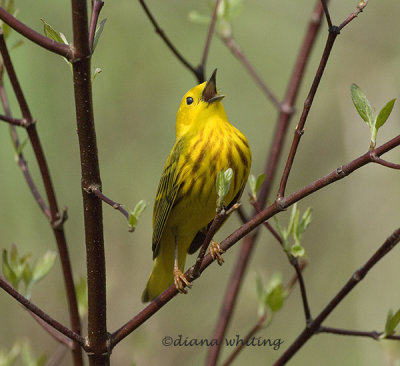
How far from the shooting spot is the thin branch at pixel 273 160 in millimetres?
3020

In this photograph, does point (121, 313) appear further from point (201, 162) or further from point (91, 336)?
point (91, 336)

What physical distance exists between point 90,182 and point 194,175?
4.57 feet

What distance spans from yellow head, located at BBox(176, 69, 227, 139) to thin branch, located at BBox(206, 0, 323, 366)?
0.34 meters

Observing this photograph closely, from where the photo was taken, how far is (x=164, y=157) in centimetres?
534

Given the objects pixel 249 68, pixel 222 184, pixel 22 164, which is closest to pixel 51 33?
pixel 222 184

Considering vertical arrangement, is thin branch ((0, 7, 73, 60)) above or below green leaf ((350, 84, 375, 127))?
below

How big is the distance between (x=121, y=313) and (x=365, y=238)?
1747 millimetres

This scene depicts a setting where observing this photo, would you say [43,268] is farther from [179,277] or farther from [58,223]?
[179,277]

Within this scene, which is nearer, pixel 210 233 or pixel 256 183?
pixel 210 233

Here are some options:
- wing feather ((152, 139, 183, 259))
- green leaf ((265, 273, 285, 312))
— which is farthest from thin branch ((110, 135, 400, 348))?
wing feather ((152, 139, 183, 259))

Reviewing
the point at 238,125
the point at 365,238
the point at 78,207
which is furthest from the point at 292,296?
the point at 78,207

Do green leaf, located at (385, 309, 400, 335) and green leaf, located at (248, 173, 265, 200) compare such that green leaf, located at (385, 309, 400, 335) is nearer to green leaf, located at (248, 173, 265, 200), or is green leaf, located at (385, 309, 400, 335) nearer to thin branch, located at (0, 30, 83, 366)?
green leaf, located at (248, 173, 265, 200)

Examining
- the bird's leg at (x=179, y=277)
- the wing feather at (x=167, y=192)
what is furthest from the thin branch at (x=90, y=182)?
the wing feather at (x=167, y=192)

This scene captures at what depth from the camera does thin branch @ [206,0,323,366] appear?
3.02 metres
